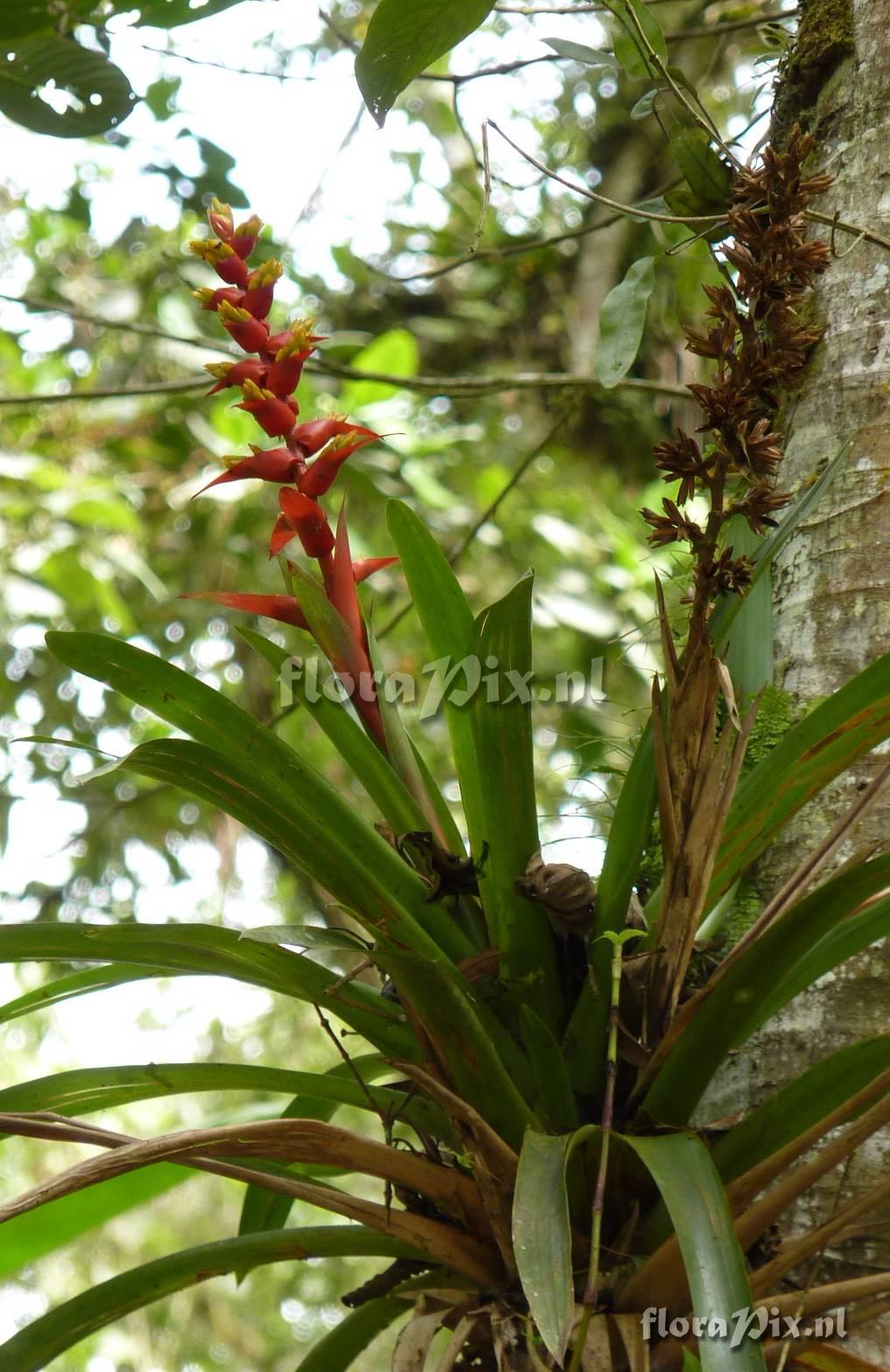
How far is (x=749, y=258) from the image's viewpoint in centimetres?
68

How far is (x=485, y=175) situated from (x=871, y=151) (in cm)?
34

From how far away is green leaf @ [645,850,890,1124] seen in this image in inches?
25.9

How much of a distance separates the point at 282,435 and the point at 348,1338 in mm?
657

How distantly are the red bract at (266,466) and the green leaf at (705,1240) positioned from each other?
0.46 meters

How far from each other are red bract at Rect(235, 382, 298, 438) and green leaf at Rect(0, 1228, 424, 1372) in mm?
519

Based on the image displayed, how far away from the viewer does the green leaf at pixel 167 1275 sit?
74 centimetres

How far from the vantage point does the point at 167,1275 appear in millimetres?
764

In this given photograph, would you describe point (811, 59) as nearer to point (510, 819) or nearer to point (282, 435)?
point (282, 435)

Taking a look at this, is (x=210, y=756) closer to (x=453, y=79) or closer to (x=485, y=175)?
(x=485, y=175)

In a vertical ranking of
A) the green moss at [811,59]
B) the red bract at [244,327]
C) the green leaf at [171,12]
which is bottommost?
the red bract at [244,327]

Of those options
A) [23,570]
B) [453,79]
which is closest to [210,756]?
[453,79]

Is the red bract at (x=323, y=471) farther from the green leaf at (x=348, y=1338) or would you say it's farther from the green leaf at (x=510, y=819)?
the green leaf at (x=348, y=1338)

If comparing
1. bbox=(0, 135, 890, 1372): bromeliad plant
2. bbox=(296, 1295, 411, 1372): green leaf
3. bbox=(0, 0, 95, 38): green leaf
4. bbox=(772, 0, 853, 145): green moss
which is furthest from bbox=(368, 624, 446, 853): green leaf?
bbox=(0, 0, 95, 38): green leaf

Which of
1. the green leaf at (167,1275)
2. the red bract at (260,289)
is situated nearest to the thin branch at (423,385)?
the red bract at (260,289)
